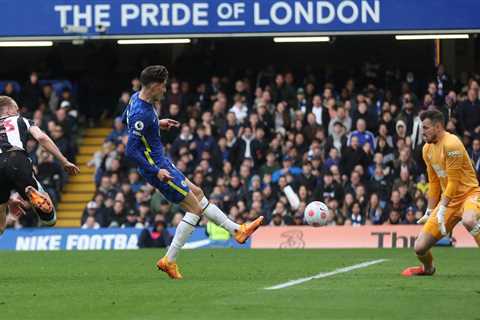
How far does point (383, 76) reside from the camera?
101 ft

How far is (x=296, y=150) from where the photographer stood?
28.1 metres


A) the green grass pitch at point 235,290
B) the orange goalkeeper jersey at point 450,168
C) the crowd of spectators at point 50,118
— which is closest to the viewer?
the green grass pitch at point 235,290

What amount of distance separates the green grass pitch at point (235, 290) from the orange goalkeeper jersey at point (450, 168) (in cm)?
102

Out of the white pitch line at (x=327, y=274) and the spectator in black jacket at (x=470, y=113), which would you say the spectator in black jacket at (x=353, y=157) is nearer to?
the spectator in black jacket at (x=470, y=113)

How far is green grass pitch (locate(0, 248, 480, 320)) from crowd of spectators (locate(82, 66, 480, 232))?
6827 millimetres

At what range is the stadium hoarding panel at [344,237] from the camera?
80.4 ft

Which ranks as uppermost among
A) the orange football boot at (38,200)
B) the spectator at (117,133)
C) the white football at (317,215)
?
the spectator at (117,133)

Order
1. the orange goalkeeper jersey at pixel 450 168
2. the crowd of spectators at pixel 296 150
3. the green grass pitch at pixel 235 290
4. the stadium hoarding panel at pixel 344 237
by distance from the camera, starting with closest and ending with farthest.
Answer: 1. the green grass pitch at pixel 235 290
2. the orange goalkeeper jersey at pixel 450 168
3. the stadium hoarding panel at pixel 344 237
4. the crowd of spectators at pixel 296 150

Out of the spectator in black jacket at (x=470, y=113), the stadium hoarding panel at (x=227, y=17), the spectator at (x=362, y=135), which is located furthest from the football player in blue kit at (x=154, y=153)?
the stadium hoarding panel at (x=227, y=17)

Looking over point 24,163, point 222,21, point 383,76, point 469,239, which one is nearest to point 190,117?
A: point 222,21

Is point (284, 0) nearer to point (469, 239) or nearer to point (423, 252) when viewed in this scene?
point (469, 239)

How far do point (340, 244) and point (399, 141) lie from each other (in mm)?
3511

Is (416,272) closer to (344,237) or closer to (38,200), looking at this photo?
(38,200)

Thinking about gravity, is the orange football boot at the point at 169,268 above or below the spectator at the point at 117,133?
below
